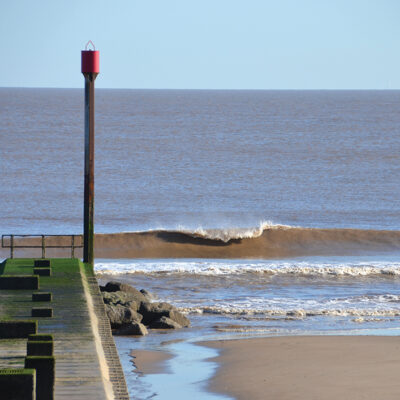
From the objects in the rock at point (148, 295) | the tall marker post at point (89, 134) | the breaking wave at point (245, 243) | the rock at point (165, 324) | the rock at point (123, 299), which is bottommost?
the breaking wave at point (245, 243)

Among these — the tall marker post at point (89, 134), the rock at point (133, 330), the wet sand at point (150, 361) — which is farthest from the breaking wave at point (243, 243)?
the wet sand at point (150, 361)

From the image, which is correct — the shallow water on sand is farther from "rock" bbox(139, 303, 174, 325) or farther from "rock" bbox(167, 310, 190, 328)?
"rock" bbox(139, 303, 174, 325)

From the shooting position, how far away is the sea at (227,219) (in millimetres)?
19812

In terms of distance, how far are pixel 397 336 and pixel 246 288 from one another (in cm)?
691

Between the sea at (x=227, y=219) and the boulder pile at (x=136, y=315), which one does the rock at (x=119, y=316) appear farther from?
the sea at (x=227, y=219)

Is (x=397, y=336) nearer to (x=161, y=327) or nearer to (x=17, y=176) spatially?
(x=161, y=327)

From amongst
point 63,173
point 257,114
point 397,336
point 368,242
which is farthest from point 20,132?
point 397,336

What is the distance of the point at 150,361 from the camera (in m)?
16.2

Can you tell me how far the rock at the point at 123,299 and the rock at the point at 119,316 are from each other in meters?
0.74

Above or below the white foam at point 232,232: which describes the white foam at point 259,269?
above

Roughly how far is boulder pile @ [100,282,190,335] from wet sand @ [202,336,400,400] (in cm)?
146

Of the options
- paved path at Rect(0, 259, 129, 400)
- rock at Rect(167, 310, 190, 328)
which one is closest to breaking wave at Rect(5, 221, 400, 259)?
rock at Rect(167, 310, 190, 328)

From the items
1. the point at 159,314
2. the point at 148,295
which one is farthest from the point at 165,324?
the point at 148,295

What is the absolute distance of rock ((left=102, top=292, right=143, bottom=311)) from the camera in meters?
19.5
